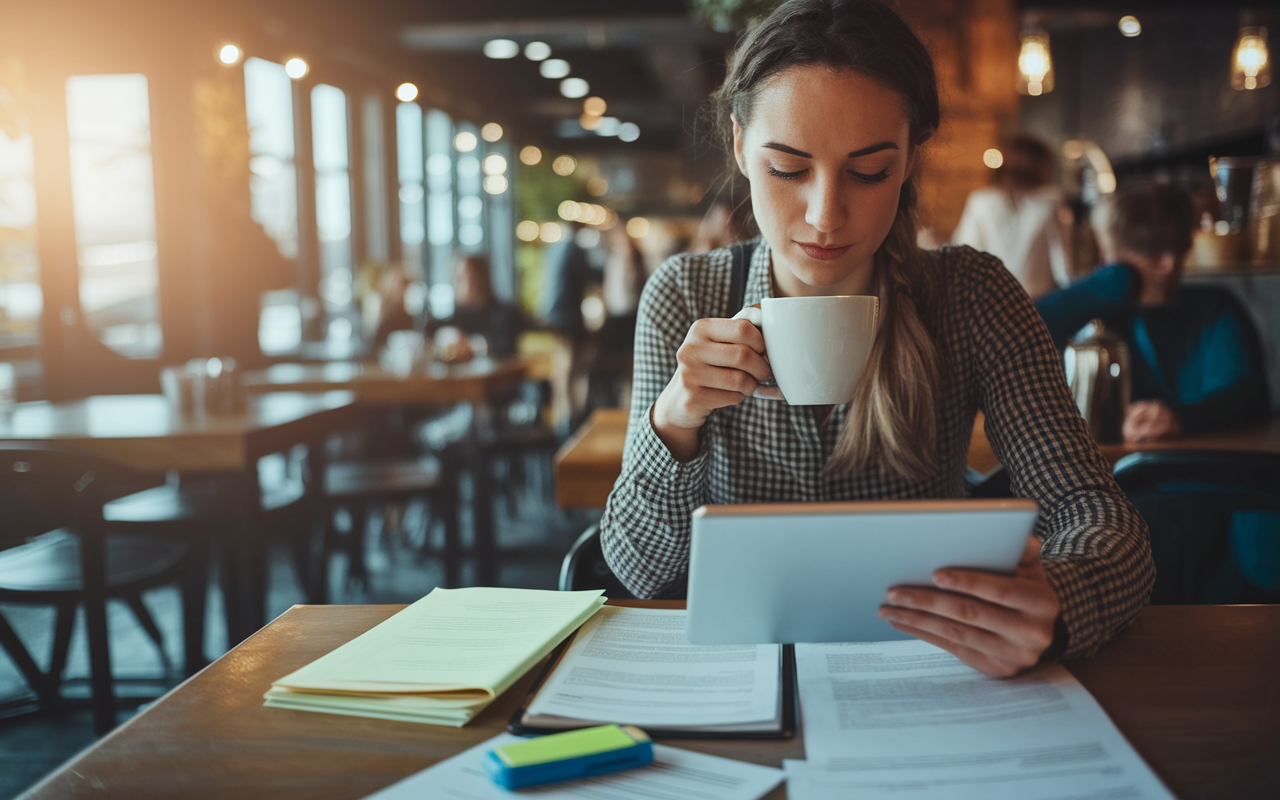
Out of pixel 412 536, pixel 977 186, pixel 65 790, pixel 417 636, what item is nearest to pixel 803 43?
pixel 417 636

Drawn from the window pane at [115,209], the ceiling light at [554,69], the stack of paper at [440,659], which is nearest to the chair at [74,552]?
the stack of paper at [440,659]

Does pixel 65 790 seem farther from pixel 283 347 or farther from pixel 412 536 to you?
pixel 283 347

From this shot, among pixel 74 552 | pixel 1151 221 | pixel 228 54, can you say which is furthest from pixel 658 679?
pixel 228 54

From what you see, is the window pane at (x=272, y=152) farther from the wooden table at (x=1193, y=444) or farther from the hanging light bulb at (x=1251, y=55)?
the hanging light bulb at (x=1251, y=55)

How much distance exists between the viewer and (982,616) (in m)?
0.69

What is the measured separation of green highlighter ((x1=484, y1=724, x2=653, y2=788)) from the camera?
58 cm

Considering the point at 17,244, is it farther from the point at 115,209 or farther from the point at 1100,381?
the point at 1100,381

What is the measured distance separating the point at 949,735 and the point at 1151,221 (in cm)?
181

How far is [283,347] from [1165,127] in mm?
6871

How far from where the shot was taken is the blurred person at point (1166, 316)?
6.44ft

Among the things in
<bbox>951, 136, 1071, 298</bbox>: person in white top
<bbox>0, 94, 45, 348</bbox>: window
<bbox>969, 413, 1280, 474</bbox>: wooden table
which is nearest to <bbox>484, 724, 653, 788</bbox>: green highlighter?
<bbox>969, 413, 1280, 474</bbox>: wooden table

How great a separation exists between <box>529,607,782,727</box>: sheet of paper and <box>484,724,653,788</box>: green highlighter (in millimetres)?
49

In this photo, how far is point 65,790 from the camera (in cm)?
58

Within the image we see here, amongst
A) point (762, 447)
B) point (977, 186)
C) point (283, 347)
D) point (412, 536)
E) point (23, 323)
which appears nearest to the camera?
point (762, 447)
